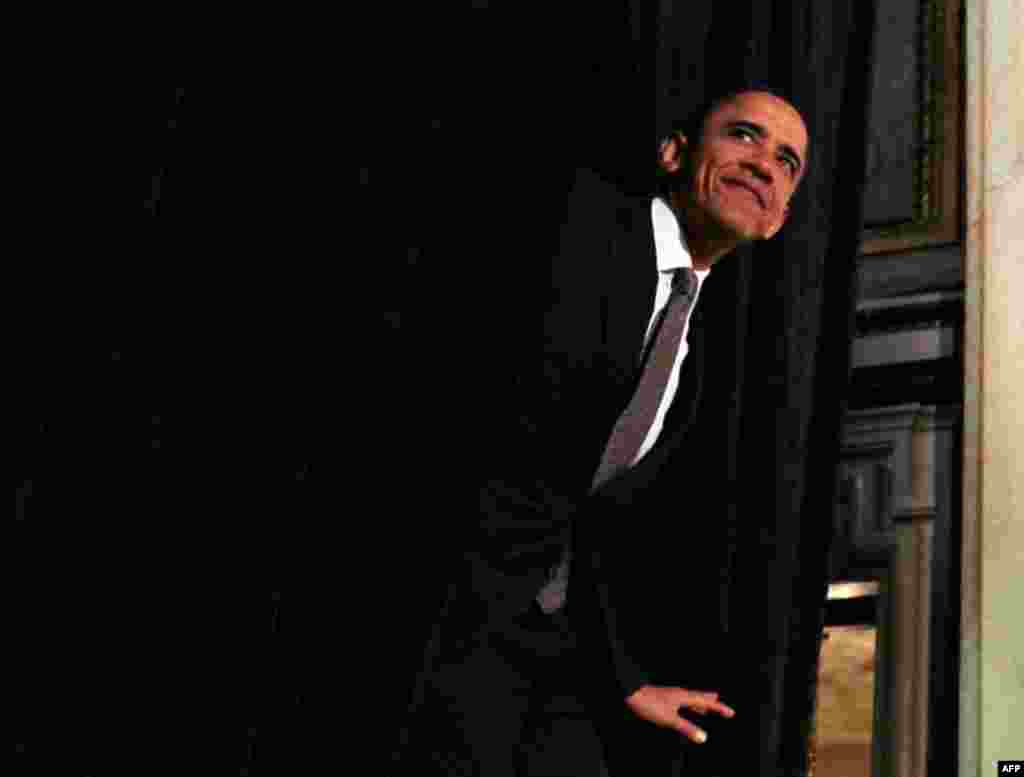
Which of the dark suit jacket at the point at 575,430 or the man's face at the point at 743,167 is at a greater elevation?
the man's face at the point at 743,167

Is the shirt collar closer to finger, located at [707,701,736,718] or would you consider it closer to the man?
the man

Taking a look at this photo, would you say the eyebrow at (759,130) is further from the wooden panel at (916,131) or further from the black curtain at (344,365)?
the wooden panel at (916,131)

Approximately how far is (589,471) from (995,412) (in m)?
1.19

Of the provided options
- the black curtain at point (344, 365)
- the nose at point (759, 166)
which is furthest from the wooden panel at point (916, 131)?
the nose at point (759, 166)

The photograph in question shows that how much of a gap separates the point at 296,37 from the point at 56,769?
95cm

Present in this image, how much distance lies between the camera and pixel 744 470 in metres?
1.86

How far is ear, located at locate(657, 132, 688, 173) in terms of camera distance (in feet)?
5.79

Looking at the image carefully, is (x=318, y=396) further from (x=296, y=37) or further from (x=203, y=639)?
(x=296, y=37)

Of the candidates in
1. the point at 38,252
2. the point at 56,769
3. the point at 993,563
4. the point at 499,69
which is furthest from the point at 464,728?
the point at 993,563

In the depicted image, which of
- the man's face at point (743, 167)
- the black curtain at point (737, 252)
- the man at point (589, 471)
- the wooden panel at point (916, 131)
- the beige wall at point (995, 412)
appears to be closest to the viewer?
the man at point (589, 471)

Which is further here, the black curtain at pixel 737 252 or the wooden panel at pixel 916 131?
the wooden panel at pixel 916 131

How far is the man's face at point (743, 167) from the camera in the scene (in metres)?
1.69

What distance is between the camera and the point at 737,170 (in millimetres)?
1707

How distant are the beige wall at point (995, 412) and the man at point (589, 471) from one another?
0.92m
